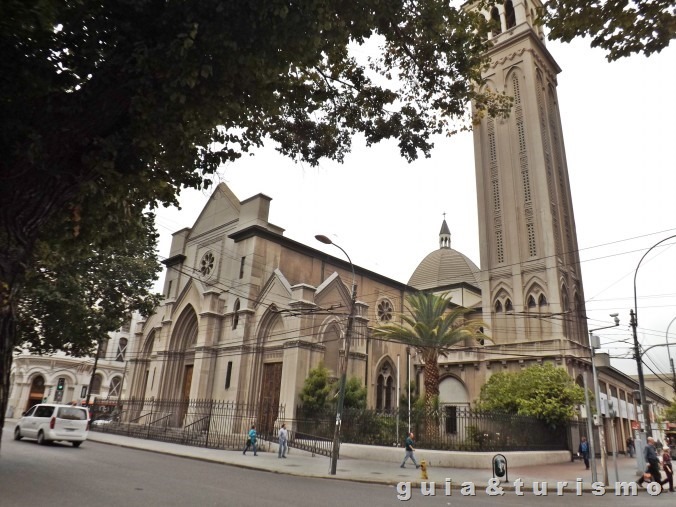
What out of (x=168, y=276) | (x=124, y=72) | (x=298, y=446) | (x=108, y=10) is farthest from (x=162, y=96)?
(x=168, y=276)

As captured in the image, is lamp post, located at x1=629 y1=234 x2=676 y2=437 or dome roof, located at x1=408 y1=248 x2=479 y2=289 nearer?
lamp post, located at x1=629 y1=234 x2=676 y2=437

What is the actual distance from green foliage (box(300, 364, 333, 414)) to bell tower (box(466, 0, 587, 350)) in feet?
50.8

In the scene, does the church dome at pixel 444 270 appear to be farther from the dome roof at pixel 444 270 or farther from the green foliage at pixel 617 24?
the green foliage at pixel 617 24

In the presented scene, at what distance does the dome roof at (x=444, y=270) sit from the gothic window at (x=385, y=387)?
1742 cm

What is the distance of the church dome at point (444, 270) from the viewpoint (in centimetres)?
5122

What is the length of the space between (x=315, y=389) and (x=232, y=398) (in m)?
6.43

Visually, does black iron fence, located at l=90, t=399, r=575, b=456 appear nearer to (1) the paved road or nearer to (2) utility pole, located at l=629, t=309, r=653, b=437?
(2) utility pole, located at l=629, t=309, r=653, b=437

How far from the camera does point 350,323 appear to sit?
17.8m

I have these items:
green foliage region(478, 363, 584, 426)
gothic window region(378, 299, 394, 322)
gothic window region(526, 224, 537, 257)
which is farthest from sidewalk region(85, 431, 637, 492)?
gothic window region(526, 224, 537, 257)

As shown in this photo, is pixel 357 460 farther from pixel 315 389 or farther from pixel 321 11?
pixel 321 11

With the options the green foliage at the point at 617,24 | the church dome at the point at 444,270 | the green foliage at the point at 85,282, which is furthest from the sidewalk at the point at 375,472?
the church dome at the point at 444,270

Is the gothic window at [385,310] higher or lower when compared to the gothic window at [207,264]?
lower

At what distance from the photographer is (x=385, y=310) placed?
3828cm

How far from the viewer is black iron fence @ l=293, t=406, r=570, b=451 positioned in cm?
2072
